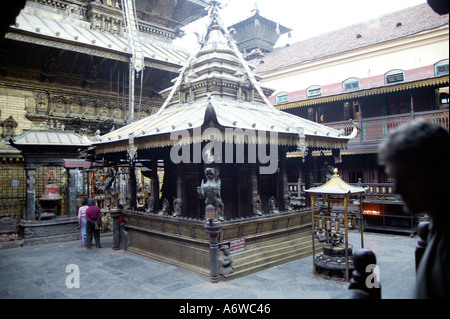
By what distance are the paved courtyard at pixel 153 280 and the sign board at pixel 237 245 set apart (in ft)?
2.33

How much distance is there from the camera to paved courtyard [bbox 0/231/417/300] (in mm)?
6426

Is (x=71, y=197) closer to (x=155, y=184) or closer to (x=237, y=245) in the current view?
(x=155, y=184)

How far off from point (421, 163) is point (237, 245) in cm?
669

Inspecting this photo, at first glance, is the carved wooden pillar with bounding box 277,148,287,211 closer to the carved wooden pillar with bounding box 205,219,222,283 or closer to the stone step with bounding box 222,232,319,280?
the stone step with bounding box 222,232,319,280

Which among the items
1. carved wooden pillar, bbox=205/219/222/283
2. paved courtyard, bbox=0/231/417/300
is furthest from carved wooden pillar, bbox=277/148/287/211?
carved wooden pillar, bbox=205/219/222/283

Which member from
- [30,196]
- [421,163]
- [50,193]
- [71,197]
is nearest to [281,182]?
[421,163]

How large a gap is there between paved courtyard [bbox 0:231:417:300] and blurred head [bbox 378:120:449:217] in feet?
16.5

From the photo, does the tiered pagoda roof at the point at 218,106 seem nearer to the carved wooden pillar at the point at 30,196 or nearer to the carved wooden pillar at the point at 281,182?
the carved wooden pillar at the point at 281,182

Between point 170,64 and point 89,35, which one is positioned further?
point 170,64

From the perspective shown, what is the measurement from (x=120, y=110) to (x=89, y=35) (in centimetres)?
447

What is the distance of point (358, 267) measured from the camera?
218 centimetres

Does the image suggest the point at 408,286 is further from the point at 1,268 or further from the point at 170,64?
the point at 170,64

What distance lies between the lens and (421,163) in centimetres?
155

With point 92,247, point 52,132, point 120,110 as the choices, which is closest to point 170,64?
point 120,110
